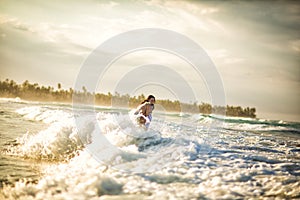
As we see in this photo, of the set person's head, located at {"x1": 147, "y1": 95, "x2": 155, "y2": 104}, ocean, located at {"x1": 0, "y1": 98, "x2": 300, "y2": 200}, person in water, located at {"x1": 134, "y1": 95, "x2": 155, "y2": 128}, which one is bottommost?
ocean, located at {"x1": 0, "y1": 98, "x2": 300, "y2": 200}

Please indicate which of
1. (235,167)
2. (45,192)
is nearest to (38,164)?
(45,192)

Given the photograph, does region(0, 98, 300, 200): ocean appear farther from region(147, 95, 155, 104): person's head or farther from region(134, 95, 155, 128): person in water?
region(147, 95, 155, 104): person's head

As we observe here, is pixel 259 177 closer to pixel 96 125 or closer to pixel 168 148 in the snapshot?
pixel 168 148

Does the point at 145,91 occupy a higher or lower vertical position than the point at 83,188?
higher

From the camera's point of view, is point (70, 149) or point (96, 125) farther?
point (96, 125)

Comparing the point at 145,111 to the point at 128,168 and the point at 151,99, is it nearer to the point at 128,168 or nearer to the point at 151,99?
the point at 151,99

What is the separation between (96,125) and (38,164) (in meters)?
2.38

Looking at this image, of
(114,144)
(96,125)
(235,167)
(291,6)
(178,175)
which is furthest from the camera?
(291,6)

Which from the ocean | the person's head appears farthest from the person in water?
the ocean

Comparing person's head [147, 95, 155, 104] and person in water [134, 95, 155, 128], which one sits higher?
person's head [147, 95, 155, 104]

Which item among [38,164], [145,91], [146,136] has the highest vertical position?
[145,91]

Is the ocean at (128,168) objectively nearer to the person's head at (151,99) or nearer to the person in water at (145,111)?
the person in water at (145,111)

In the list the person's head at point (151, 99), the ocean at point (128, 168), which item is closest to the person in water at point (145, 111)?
the person's head at point (151, 99)

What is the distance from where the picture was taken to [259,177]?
4.71 meters
